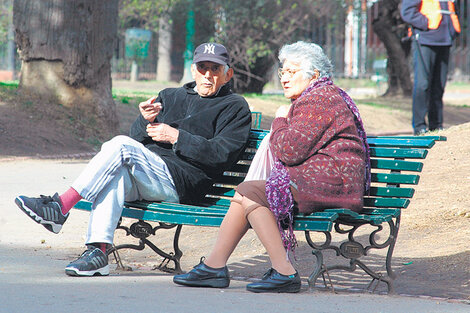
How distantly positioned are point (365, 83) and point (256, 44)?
418 inches

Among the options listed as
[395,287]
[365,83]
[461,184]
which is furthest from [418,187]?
[365,83]

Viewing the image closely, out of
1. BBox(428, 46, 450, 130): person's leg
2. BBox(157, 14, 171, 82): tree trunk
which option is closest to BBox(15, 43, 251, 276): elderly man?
BBox(428, 46, 450, 130): person's leg

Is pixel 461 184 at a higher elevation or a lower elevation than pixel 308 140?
lower

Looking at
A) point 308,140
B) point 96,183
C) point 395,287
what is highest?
point 308,140

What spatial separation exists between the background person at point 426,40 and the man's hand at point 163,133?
6342 mm

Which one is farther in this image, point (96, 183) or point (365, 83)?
point (365, 83)

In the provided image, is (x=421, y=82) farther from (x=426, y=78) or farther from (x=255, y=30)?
(x=255, y=30)

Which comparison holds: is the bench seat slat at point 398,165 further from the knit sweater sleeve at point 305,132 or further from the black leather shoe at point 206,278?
the black leather shoe at point 206,278

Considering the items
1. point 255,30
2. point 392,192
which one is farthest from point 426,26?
point 255,30

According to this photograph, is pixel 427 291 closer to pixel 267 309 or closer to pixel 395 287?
pixel 395 287

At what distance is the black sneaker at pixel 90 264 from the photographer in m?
4.68

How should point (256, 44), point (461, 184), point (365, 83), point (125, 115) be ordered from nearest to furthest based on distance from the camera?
point (461, 184)
point (125, 115)
point (256, 44)
point (365, 83)

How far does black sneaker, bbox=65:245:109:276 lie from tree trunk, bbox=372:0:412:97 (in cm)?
1634

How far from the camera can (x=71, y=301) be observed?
3990 millimetres
